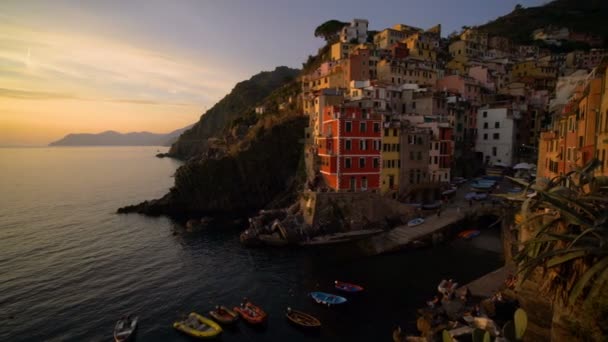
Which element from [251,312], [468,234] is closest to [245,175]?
[468,234]

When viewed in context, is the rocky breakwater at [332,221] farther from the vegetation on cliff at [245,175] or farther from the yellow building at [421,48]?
the yellow building at [421,48]

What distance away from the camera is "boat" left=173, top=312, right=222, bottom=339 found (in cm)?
2833

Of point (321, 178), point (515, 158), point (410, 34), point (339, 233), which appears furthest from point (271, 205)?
point (410, 34)

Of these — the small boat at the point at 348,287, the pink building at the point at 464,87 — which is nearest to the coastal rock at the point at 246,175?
the pink building at the point at 464,87

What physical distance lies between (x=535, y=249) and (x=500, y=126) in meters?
66.9

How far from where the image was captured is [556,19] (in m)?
160

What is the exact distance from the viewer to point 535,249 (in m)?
13.5

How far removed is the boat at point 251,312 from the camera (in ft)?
98.2

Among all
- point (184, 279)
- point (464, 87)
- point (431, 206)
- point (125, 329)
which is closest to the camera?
point (125, 329)

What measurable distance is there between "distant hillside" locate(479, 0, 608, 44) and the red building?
125543 mm

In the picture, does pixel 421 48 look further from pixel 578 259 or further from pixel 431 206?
pixel 578 259

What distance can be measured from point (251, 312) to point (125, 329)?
1132 centimetres

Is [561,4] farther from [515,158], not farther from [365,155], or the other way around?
[365,155]

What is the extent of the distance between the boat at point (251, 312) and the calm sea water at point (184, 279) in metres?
0.85
